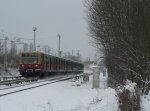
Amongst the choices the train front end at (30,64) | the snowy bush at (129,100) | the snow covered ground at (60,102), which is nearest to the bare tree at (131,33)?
the snow covered ground at (60,102)

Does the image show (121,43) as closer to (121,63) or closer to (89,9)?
(121,63)

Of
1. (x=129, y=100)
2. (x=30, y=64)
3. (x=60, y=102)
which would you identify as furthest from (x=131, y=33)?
(x=30, y=64)

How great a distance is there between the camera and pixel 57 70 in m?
51.2

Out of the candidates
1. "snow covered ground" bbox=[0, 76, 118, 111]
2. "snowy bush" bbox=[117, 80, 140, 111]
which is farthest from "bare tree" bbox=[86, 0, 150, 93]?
"snowy bush" bbox=[117, 80, 140, 111]

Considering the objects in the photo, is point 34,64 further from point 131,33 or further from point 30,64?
point 131,33

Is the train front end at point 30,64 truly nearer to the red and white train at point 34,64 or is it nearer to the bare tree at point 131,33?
the red and white train at point 34,64

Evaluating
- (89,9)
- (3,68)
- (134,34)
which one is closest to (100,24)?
(89,9)

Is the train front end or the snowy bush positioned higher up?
the train front end

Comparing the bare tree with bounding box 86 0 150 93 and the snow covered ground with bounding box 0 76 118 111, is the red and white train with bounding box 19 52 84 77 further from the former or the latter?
the bare tree with bounding box 86 0 150 93

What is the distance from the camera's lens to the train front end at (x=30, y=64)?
41.8 meters

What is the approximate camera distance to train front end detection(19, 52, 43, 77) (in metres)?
41.8

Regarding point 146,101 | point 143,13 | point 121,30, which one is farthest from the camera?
point 121,30

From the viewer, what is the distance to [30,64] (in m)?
42.8

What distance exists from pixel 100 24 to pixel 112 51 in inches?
91.5
